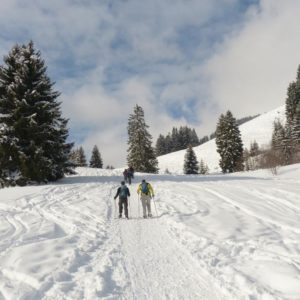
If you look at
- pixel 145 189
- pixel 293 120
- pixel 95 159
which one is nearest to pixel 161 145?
pixel 95 159

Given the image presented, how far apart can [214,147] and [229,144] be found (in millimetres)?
75892

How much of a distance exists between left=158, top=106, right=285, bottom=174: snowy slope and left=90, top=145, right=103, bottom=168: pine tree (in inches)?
1056

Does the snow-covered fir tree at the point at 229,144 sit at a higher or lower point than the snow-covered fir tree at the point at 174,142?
lower

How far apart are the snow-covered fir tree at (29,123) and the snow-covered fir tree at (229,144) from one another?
3409 cm


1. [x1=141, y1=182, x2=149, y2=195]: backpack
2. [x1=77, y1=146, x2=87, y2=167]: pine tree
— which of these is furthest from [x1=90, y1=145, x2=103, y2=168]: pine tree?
[x1=141, y1=182, x2=149, y2=195]: backpack

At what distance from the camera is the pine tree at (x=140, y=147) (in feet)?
178

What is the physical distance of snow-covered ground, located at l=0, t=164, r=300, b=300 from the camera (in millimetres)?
6477

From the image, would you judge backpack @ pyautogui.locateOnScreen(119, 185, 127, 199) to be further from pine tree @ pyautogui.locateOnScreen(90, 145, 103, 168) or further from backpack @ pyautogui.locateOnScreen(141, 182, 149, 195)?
pine tree @ pyautogui.locateOnScreen(90, 145, 103, 168)

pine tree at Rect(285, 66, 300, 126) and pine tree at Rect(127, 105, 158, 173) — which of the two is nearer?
pine tree at Rect(127, 105, 158, 173)

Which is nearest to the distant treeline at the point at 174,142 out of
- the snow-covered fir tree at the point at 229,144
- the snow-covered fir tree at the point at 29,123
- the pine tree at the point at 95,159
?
the pine tree at the point at 95,159

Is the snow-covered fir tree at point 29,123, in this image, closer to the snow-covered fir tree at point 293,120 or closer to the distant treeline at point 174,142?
the snow-covered fir tree at point 293,120

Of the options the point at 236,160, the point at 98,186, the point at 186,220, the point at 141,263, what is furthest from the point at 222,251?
the point at 236,160

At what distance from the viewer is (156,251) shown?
9156mm

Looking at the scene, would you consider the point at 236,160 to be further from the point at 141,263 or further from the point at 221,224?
the point at 141,263
